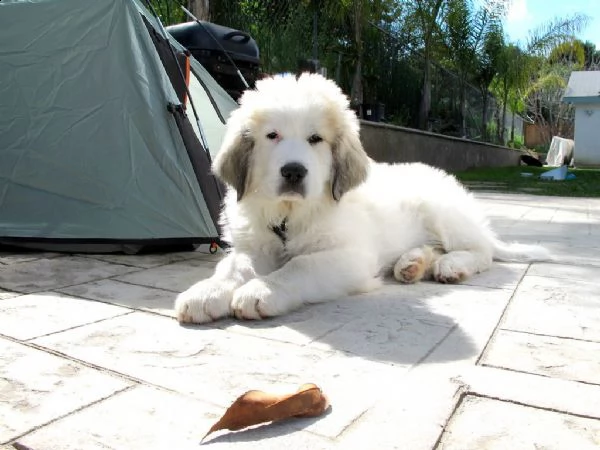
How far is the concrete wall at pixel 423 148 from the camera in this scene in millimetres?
12578

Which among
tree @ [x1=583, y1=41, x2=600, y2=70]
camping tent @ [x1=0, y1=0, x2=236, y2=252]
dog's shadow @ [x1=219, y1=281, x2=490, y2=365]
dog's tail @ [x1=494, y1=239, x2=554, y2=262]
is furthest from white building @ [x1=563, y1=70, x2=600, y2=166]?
dog's shadow @ [x1=219, y1=281, x2=490, y2=365]

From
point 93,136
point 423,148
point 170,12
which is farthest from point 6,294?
point 423,148

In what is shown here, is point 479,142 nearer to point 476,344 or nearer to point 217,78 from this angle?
point 217,78

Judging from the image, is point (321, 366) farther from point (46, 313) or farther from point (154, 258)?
point (154, 258)

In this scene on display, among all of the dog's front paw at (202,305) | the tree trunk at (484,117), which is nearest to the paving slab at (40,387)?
the dog's front paw at (202,305)

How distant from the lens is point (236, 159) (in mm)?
3236

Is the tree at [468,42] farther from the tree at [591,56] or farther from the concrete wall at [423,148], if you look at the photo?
the tree at [591,56]

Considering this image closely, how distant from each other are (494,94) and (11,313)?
26895 mm

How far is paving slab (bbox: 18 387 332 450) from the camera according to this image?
150 cm

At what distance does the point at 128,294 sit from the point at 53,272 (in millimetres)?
813

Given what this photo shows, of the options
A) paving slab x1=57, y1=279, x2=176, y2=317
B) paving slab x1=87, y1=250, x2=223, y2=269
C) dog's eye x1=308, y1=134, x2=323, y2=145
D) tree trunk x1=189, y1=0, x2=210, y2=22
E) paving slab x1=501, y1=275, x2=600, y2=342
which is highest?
tree trunk x1=189, y1=0, x2=210, y2=22

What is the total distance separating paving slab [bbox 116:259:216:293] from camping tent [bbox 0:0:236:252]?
353mm

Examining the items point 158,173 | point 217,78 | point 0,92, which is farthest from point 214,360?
point 217,78

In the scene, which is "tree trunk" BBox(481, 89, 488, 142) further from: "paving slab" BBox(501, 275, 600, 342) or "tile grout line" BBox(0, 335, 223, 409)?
"tile grout line" BBox(0, 335, 223, 409)
